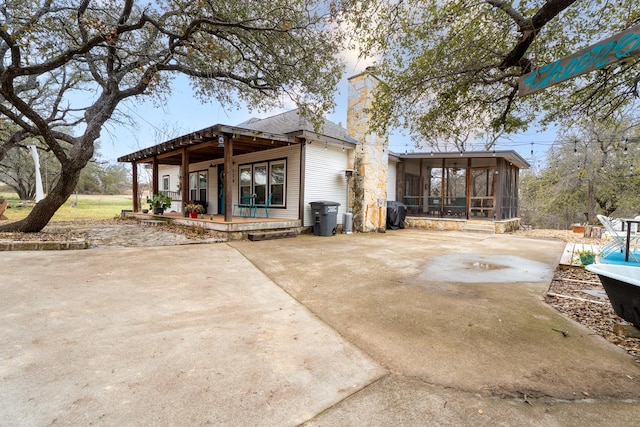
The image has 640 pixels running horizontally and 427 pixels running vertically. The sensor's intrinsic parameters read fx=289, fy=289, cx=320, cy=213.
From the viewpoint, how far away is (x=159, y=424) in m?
1.43

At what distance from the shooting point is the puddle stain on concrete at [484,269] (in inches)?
176

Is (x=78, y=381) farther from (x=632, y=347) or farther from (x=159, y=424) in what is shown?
(x=632, y=347)

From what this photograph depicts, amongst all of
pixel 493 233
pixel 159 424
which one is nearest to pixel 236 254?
pixel 159 424

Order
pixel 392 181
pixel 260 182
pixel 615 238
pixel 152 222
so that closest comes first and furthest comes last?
pixel 615 238 < pixel 152 222 < pixel 260 182 < pixel 392 181

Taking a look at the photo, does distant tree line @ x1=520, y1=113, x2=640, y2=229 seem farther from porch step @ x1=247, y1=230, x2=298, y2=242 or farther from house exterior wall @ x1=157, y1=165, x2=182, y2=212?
house exterior wall @ x1=157, y1=165, x2=182, y2=212

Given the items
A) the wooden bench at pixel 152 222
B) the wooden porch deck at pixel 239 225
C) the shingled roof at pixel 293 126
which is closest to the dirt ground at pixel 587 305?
the wooden porch deck at pixel 239 225

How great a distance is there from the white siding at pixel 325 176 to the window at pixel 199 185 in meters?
6.52

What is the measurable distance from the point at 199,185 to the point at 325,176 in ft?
23.9

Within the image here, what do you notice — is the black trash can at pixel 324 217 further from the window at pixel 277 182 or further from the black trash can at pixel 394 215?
the black trash can at pixel 394 215

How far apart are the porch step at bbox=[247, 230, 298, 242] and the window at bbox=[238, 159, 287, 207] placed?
1.62m

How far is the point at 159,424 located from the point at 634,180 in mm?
20716

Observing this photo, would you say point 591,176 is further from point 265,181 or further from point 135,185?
point 135,185

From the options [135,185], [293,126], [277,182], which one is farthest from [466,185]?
[135,185]

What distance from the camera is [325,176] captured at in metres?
10.1
